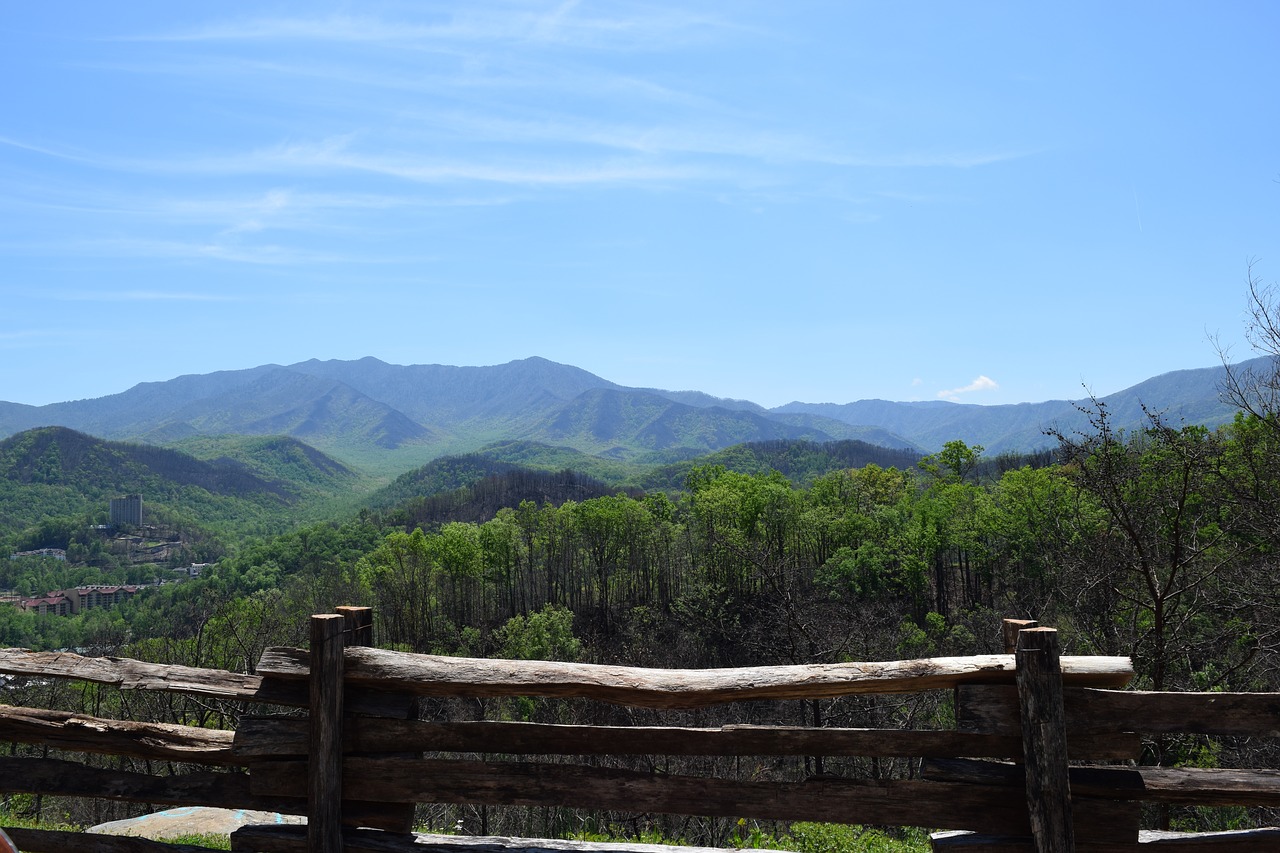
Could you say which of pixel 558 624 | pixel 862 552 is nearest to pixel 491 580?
pixel 558 624

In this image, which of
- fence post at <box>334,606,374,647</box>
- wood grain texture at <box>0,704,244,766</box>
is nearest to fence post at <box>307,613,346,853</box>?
fence post at <box>334,606,374,647</box>

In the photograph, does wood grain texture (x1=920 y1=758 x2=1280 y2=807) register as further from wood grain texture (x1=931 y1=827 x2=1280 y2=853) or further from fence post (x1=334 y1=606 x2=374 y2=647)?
fence post (x1=334 y1=606 x2=374 y2=647)

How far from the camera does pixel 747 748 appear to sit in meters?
3.68

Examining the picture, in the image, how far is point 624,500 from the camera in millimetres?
68062

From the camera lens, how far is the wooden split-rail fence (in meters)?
3.57

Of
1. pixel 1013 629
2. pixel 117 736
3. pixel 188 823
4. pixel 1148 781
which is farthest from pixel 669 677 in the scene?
pixel 188 823

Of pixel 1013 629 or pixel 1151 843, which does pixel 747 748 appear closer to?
pixel 1013 629

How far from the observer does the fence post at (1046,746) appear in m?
3.50

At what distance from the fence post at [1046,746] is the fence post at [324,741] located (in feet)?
10.9

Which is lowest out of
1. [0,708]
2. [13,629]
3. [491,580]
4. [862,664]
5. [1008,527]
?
[13,629]

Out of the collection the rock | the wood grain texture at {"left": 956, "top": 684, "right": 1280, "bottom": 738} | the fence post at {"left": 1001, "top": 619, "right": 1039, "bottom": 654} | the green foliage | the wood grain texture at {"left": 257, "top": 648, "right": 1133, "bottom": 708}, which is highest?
the fence post at {"left": 1001, "top": 619, "right": 1039, "bottom": 654}

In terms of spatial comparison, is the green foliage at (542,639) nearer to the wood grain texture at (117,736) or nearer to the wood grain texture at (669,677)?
the wood grain texture at (117,736)

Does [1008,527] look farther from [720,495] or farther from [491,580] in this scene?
[491,580]

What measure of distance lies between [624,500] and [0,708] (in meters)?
63.8
